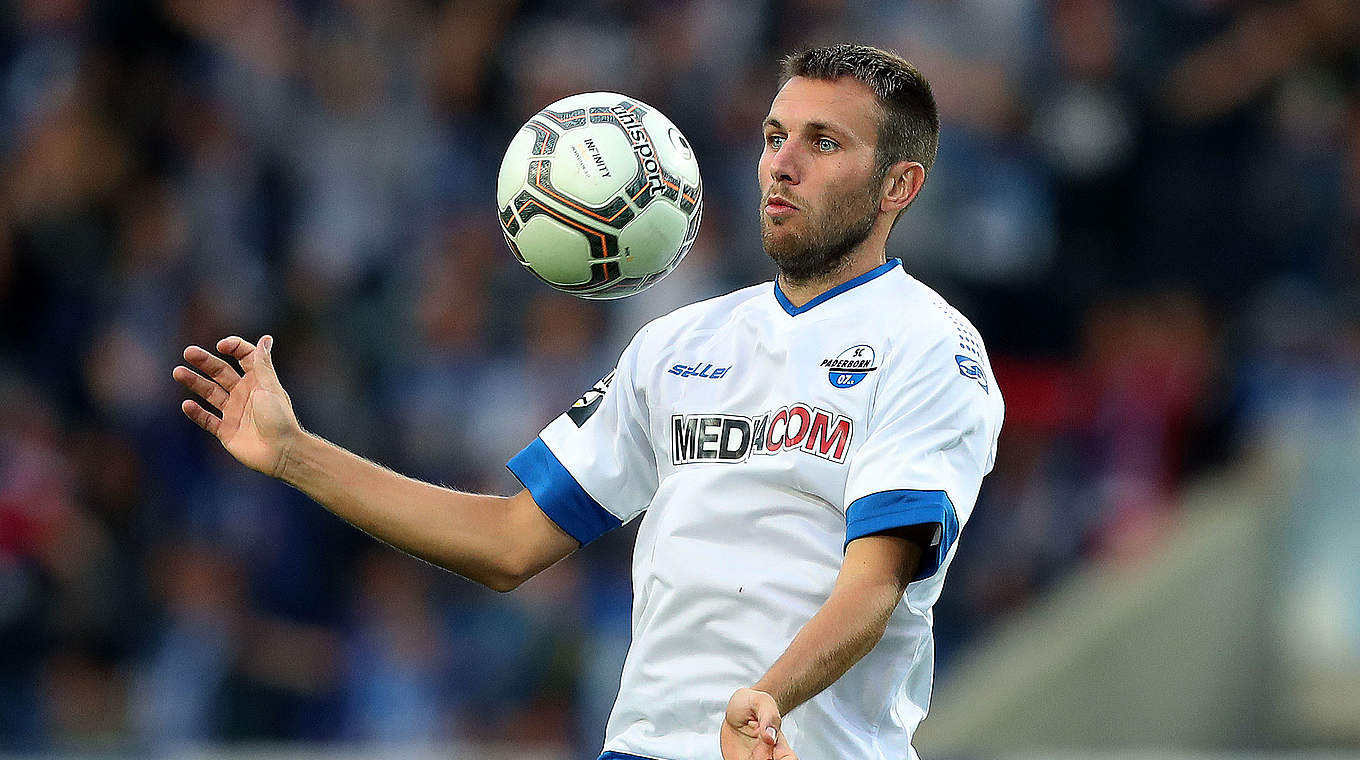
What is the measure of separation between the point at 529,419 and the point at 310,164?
115 inches

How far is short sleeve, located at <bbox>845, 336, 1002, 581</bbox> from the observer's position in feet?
14.3

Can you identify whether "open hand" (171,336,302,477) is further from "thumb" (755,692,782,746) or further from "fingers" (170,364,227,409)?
"thumb" (755,692,782,746)

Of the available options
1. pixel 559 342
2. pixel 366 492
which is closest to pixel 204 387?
pixel 366 492

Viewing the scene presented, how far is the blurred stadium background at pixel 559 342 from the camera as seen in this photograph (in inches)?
450

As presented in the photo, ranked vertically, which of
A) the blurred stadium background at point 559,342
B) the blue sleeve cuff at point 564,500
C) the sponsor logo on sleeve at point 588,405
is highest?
the sponsor logo on sleeve at point 588,405

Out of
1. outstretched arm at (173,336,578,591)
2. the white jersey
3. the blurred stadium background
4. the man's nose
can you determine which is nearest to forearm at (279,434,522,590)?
outstretched arm at (173,336,578,591)

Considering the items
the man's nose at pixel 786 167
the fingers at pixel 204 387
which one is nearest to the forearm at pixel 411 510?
the fingers at pixel 204 387

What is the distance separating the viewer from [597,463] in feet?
17.1

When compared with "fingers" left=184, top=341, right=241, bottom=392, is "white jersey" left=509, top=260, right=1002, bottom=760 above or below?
below

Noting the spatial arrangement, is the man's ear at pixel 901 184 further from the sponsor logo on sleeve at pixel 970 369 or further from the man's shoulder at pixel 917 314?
the sponsor logo on sleeve at pixel 970 369

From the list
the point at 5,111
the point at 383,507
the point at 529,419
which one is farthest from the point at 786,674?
the point at 5,111

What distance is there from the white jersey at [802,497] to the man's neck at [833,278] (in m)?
0.03

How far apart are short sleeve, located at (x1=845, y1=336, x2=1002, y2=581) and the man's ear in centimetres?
43

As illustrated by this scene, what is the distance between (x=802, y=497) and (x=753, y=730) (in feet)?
2.76
